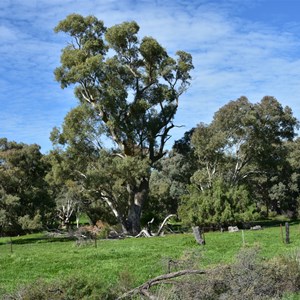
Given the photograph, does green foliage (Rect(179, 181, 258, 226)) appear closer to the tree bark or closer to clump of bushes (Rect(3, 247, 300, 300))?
the tree bark

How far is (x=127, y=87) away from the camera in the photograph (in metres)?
40.6

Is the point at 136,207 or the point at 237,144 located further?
the point at 237,144

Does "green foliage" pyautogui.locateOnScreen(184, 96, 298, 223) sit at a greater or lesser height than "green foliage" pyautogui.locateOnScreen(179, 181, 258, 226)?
greater

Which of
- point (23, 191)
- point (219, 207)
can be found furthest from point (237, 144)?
→ point (23, 191)

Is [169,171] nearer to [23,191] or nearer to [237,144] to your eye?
[237,144]

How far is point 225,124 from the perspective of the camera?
43250 millimetres

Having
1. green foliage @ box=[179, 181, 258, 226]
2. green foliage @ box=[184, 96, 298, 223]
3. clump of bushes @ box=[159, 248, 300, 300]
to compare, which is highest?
green foliage @ box=[184, 96, 298, 223]

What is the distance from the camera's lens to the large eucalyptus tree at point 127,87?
39000 millimetres

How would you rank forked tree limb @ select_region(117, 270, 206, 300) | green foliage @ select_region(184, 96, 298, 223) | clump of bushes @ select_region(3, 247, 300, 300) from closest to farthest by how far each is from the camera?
clump of bushes @ select_region(3, 247, 300, 300)
forked tree limb @ select_region(117, 270, 206, 300)
green foliage @ select_region(184, 96, 298, 223)

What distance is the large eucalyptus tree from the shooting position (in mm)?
39000

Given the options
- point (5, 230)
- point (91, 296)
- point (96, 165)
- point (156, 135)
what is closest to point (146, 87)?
point (156, 135)

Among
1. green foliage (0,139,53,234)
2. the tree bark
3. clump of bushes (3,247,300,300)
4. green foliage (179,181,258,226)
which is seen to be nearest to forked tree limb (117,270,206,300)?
clump of bushes (3,247,300,300)

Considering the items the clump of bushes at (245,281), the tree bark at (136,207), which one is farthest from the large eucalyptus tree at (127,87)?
the clump of bushes at (245,281)

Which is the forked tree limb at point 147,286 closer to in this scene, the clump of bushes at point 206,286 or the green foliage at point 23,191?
the clump of bushes at point 206,286
